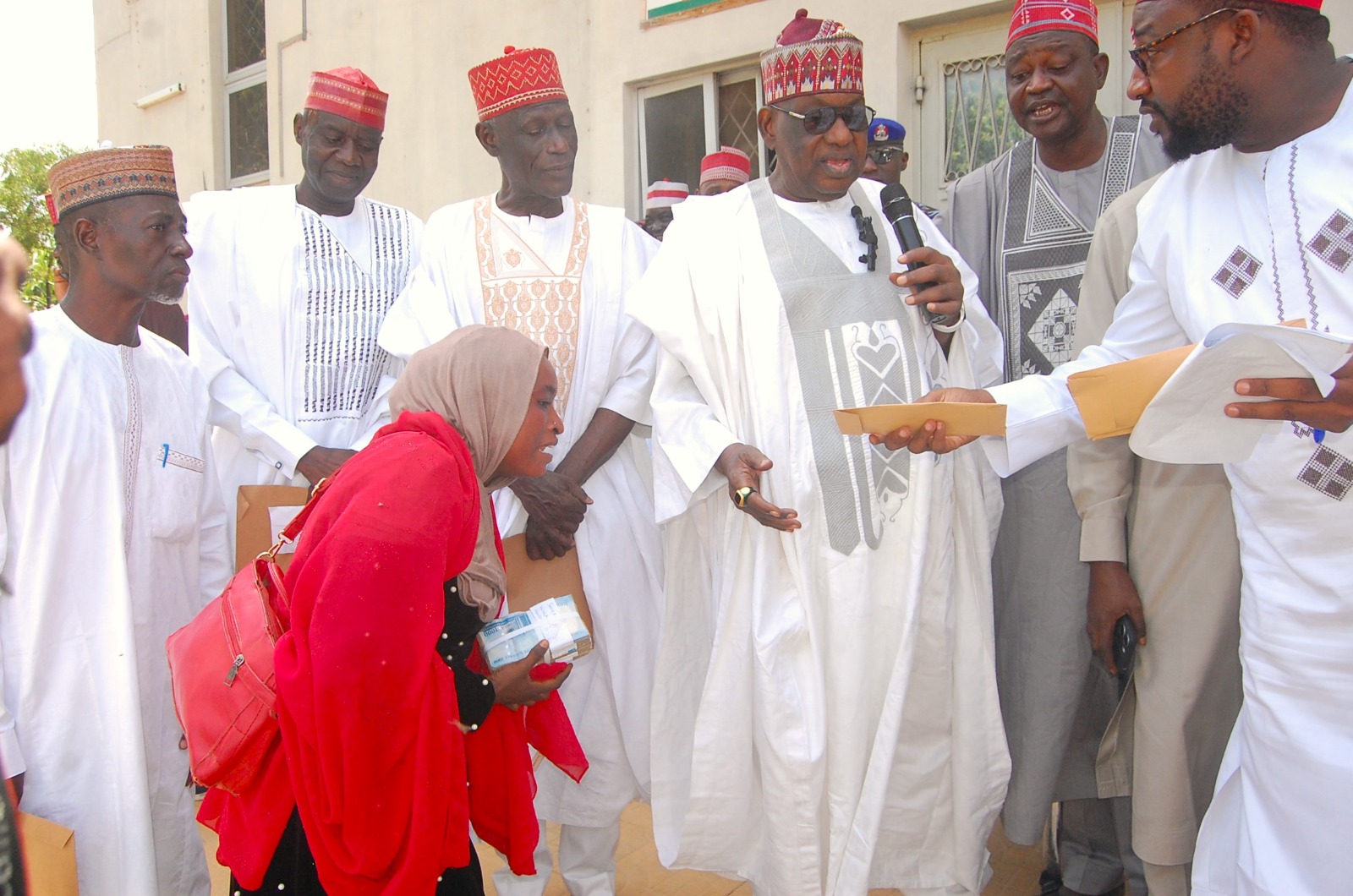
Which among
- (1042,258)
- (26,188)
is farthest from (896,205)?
(26,188)

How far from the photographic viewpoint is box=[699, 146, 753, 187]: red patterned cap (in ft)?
20.3

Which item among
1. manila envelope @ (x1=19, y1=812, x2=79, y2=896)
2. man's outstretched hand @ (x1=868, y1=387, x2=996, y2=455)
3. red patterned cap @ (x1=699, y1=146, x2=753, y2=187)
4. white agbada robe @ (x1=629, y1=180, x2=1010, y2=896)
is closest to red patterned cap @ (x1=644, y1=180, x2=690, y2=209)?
red patterned cap @ (x1=699, y1=146, x2=753, y2=187)

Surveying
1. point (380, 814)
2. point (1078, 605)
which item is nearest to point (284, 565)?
point (380, 814)

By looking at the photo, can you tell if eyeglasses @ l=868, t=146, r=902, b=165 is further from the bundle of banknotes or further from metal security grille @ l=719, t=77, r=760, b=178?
the bundle of banknotes

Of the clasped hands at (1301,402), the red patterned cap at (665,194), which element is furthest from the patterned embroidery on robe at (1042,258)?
the red patterned cap at (665,194)

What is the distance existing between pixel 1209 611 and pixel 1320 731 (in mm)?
630

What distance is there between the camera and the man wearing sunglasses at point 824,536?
9.35 feet

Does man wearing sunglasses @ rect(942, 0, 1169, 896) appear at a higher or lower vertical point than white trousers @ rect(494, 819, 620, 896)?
higher

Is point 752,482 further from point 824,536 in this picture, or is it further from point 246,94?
point 246,94

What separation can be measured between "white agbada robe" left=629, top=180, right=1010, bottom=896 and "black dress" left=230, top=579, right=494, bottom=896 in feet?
2.52

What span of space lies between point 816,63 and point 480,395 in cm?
137

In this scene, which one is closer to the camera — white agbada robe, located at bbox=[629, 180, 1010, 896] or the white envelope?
the white envelope

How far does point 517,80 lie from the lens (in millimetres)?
3539

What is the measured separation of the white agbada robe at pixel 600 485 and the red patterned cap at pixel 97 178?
802 mm
